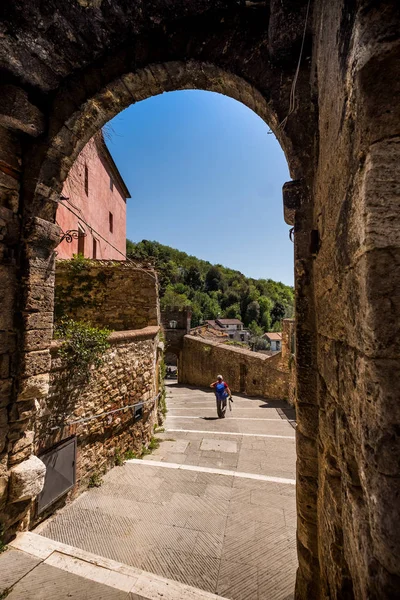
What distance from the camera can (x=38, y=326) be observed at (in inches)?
118

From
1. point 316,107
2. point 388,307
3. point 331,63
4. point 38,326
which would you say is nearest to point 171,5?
point 316,107

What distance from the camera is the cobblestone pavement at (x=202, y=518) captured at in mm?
2812

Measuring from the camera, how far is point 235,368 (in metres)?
12.9

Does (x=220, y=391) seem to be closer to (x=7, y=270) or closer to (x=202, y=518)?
(x=202, y=518)

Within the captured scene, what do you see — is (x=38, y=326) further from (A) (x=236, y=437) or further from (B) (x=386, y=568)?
(A) (x=236, y=437)

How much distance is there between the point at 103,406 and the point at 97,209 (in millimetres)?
8762

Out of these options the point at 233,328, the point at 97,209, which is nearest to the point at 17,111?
the point at 97,209

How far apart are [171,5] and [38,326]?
3.29 metres

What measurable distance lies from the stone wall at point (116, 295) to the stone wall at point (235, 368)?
223 inches

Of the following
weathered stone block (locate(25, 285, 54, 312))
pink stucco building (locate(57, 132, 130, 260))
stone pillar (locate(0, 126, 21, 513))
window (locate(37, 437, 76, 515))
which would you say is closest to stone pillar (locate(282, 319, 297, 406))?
pink stucco building (locate(57, 132, 130, 260))

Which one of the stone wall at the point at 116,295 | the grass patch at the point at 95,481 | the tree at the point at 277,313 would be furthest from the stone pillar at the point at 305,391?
the tree at the point at 277,313

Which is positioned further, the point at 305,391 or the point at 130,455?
the point at 130,455

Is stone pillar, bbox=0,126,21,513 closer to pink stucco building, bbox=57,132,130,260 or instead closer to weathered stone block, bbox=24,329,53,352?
weathered stone block, bbox=24,329,53,352

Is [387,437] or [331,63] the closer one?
[387,437]
